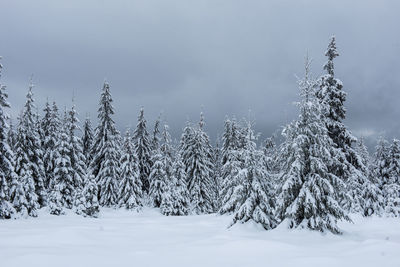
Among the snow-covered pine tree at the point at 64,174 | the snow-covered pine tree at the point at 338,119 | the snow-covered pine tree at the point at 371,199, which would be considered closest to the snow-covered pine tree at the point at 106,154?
the snow-covered pine tree at the point at 64,174

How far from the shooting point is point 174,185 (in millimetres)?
39594

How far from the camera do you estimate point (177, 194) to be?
39312 millimetres

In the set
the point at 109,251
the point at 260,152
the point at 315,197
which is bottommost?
the point at 109,251

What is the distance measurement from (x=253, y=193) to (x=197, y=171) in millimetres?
24573

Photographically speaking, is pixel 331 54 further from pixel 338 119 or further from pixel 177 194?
pixel 177 194

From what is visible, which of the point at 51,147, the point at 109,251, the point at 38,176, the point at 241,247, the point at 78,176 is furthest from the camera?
the point at 51,147

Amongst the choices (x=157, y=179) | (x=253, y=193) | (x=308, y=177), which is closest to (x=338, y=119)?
(x=308, y=177)

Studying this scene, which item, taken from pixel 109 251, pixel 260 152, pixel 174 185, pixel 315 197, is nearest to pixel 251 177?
pixel 260 152

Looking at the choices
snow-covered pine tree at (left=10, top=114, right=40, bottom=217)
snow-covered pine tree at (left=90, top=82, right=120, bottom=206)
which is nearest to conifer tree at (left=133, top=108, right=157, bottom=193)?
snow-covered pine tree at (left=90, top=82, right=120, bottom=206)

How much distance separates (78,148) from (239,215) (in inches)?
973

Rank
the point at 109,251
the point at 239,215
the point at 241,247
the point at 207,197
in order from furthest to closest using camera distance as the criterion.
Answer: the point at 207,197 → the point at 239,215 → the point at 241,247 → the point at 109,251

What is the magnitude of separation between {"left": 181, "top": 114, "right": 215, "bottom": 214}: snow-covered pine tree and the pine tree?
22781mm

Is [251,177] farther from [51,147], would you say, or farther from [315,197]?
[51,147]

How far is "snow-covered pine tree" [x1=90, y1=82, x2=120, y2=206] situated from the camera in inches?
1578
